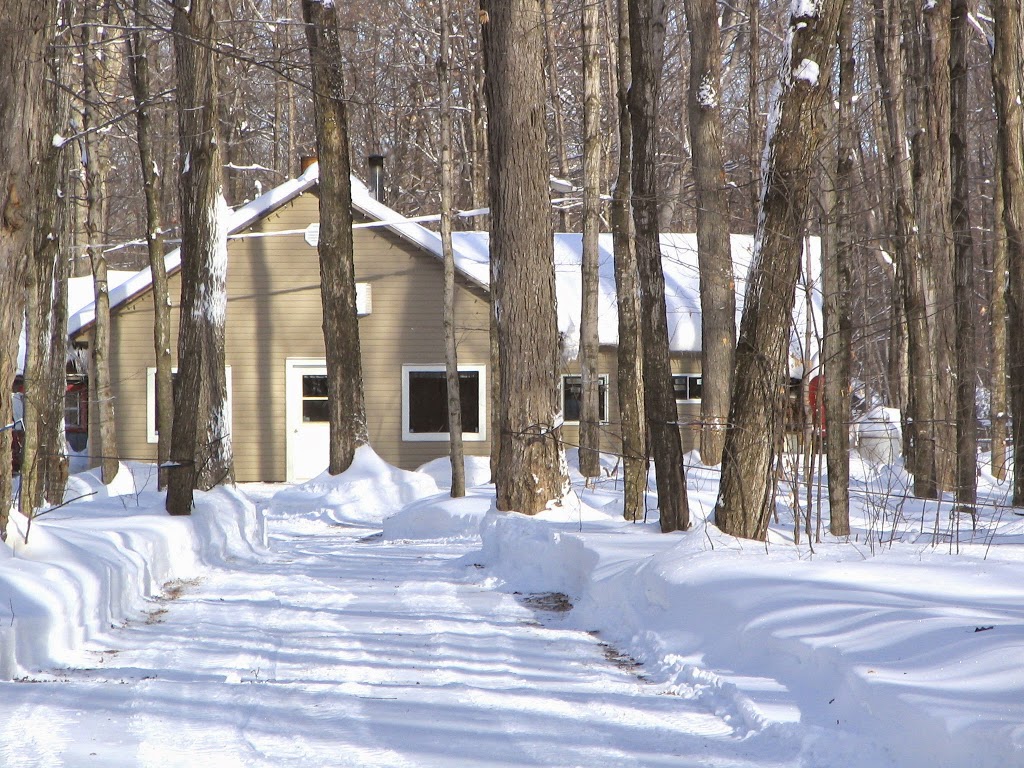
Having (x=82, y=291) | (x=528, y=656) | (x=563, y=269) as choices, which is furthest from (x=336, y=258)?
(x=528, y=656)

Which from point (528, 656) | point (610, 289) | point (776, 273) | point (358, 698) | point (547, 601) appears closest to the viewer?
point (358, 698)

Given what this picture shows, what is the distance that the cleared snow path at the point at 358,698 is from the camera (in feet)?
12.8

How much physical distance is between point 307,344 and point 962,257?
1203 cm

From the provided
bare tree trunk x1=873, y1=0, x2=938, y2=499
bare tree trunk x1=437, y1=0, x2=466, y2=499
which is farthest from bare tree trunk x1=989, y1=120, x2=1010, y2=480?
bare tree trunk x1=437, y1=0, x2=466, y2=499

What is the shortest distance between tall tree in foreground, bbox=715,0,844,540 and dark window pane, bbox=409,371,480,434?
13.6 metres

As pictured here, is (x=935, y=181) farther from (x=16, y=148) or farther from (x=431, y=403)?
(x=16, y=148)

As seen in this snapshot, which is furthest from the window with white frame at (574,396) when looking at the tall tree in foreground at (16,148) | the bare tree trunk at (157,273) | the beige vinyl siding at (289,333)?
the tall tree in foreground at (16,148)

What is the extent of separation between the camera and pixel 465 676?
518 centimetres

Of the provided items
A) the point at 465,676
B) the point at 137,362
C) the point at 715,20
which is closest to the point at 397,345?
the point at 137,362

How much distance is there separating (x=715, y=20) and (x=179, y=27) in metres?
10.0

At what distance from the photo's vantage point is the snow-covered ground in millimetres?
3838

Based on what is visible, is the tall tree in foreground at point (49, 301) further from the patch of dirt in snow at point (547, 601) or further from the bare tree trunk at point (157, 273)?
the patch of dirt in snow at point (547, 601)

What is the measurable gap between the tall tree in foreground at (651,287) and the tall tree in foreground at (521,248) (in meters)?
2.25

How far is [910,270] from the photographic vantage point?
49.9 feet
